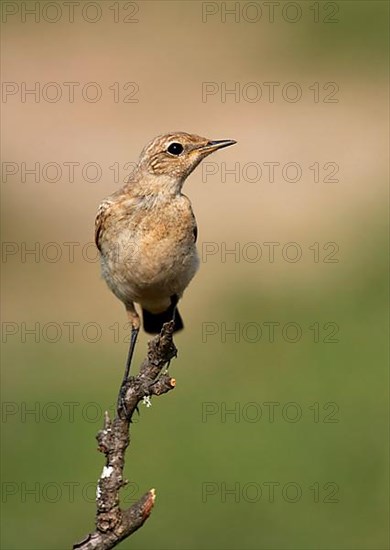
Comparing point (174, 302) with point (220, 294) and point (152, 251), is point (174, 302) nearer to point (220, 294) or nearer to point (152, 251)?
point (152, 251)

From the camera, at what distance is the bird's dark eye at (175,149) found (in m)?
7.77

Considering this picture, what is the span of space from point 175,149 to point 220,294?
898cm

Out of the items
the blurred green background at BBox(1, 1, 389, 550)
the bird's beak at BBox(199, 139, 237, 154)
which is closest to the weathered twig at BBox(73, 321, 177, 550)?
the bird's beak at BBox(199, 139, 237, 154)

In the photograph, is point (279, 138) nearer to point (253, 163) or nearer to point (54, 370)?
point (253, 163)

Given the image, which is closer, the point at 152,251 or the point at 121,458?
the point at 121,458

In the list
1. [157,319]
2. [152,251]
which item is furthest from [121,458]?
[157,319]

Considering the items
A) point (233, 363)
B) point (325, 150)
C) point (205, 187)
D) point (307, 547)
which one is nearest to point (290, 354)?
point (233, 363)

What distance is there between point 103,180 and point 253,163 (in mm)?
2210

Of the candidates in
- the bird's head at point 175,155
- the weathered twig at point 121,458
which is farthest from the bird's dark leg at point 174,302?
the weathered twig at point 121,458

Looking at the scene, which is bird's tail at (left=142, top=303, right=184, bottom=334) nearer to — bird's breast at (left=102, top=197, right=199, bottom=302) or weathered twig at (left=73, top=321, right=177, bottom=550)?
bird's breast at (left=102, top=197, right=199, bottom=302)

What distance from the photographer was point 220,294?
54.8 feet

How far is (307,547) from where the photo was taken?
11.1m

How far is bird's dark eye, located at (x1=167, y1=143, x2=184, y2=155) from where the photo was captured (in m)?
7.77

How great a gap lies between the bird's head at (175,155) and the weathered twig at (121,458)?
1.76 meters
